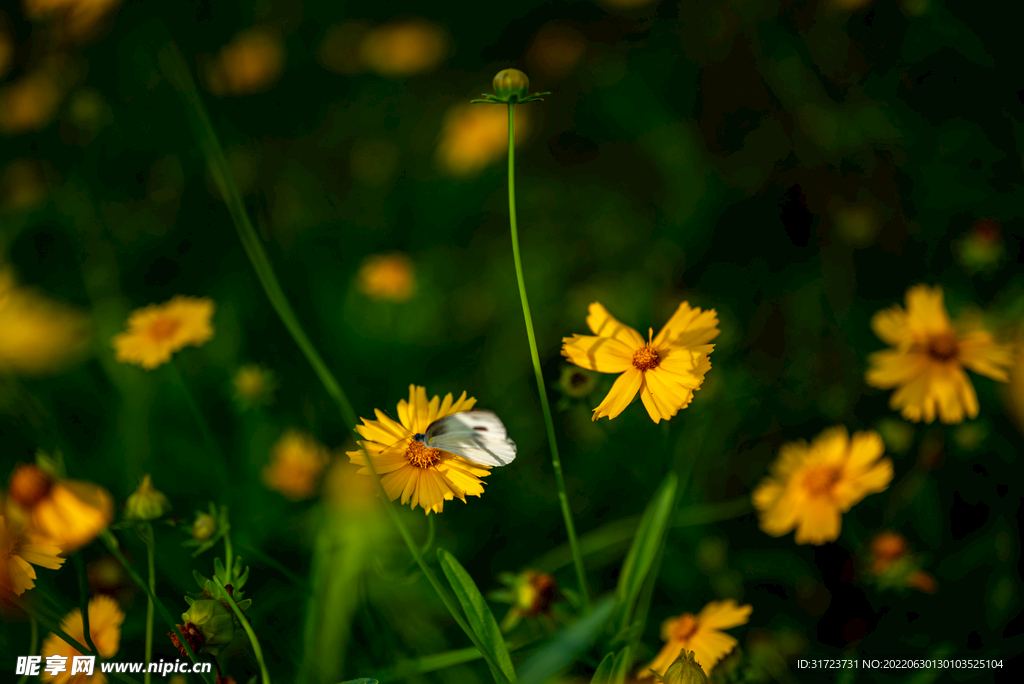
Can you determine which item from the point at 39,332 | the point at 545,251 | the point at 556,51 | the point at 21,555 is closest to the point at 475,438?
the point at 21,555

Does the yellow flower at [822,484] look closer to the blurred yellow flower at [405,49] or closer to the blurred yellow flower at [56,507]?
the blurred yellow flower at [56,507]

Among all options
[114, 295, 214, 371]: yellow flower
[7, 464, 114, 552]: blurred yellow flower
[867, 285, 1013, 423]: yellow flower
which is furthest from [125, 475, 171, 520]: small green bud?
[867, 285, 1013, 423]: yellow flower

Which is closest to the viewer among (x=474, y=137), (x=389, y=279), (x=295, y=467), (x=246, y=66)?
(x=295, y=467)

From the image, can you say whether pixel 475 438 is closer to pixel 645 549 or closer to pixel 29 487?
pixel 645 549

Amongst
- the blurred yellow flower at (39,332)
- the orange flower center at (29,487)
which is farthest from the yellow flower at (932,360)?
the blurred yellow flower at (39,332)

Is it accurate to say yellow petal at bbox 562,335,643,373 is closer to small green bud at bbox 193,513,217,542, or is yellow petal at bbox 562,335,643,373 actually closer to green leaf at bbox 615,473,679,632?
green leaf at bbox 615,473,679,632

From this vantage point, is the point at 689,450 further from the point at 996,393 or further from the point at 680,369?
the point at 996,393
